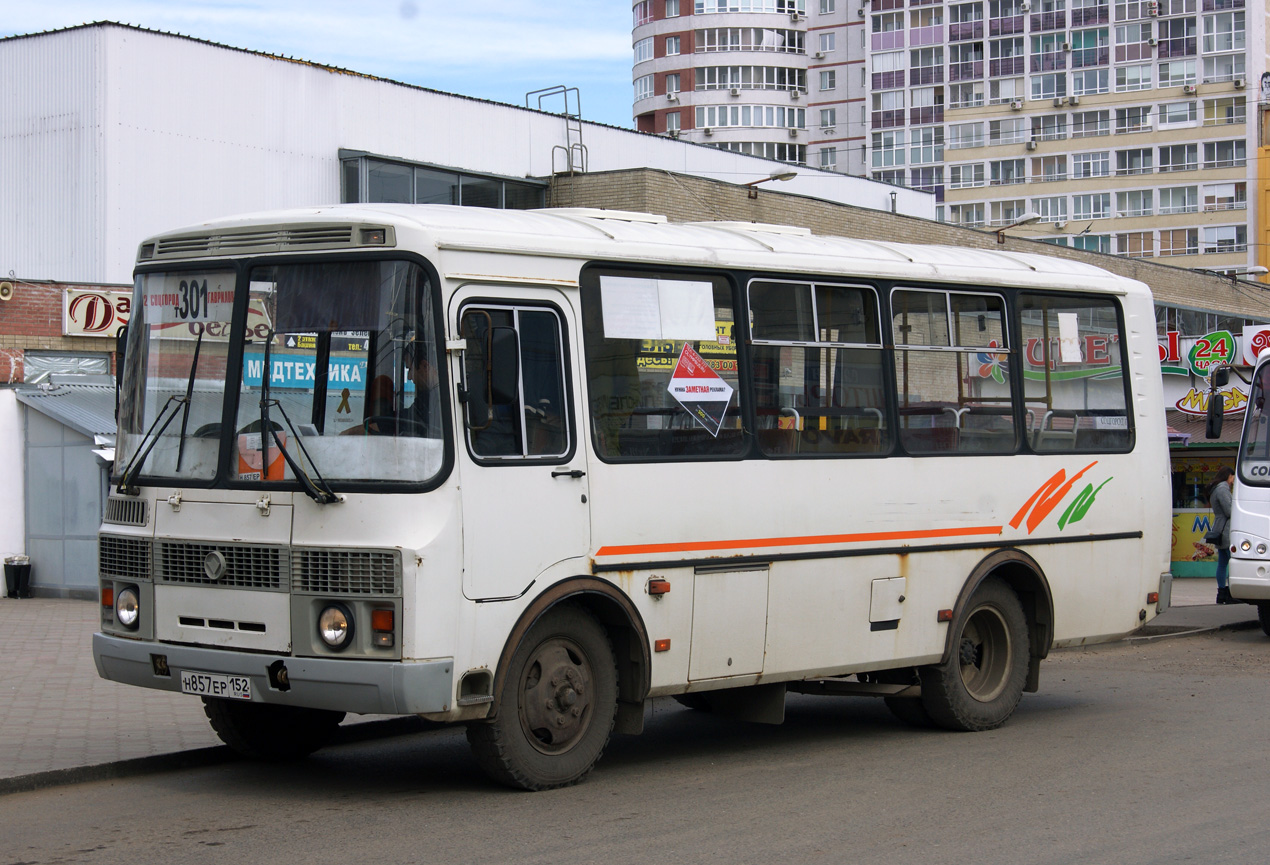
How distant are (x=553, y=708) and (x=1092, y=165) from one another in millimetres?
98027

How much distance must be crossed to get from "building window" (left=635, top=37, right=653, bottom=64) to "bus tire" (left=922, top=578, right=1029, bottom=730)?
10839cm

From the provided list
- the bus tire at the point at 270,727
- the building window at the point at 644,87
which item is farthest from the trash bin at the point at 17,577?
the building window at the point at 644,87

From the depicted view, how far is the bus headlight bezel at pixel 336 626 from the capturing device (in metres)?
7.42

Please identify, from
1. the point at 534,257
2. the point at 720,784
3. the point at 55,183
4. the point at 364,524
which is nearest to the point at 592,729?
the point at 720,784

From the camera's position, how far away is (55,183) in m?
23.7

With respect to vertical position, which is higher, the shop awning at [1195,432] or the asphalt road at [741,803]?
the shop awning at [1195,432]

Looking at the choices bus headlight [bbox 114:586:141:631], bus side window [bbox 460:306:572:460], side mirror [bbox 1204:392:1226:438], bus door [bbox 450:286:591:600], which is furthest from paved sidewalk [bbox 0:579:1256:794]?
side mirror [bbox 1204:392:1226:438]

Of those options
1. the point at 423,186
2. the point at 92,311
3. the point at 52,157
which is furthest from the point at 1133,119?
the point at 92,311

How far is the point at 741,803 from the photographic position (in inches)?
312

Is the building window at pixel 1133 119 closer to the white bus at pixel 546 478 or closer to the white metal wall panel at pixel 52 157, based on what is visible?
the white metal wall panel at pixel 52 157

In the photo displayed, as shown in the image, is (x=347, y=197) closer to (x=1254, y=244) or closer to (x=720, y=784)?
(x=720, y=784)

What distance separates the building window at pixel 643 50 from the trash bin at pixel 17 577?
98.8 meters

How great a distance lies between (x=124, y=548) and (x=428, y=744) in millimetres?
2570

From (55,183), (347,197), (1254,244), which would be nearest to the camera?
(55,183)
